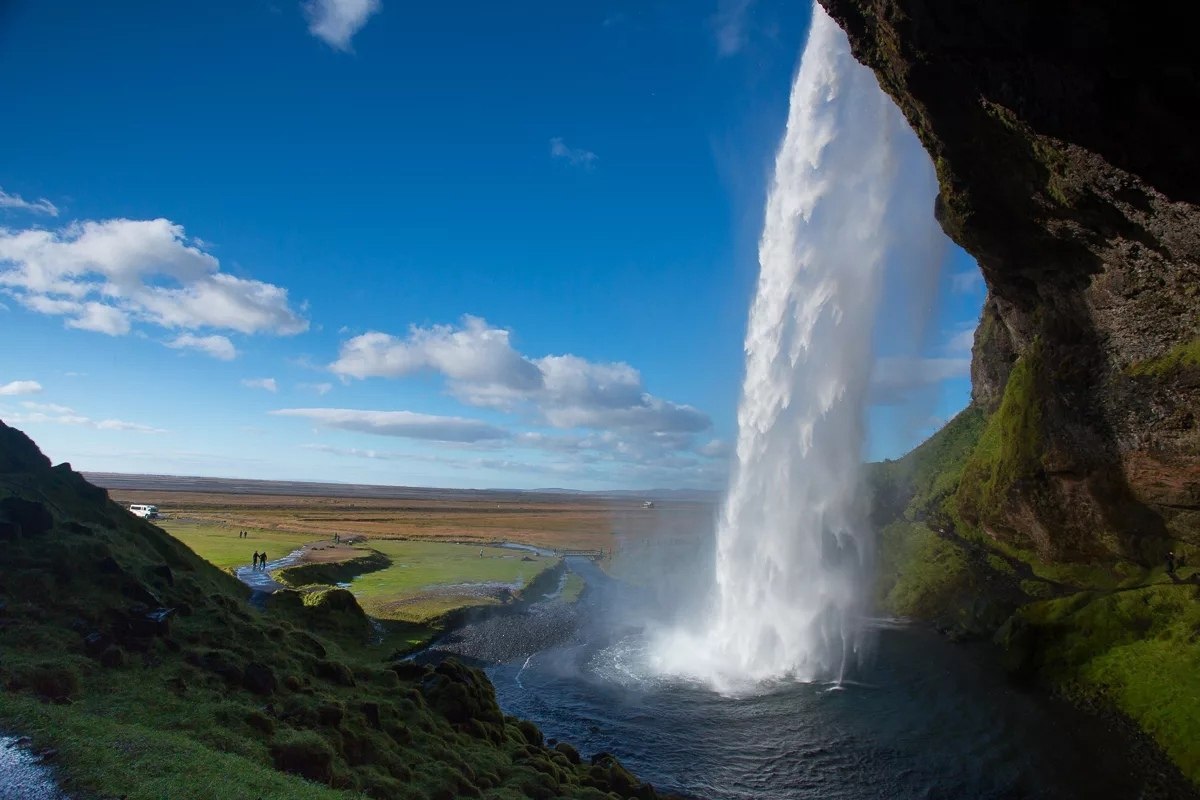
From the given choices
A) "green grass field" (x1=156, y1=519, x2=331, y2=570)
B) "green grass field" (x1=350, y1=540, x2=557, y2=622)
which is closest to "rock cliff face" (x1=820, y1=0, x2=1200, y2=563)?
"green grass field" (x1=350, y1=540, x2=557, y2=622)

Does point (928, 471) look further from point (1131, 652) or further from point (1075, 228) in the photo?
point (1075, 228)

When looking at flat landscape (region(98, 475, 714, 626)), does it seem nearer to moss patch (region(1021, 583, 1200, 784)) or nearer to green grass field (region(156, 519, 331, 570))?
green grass field (region(156, 519, 331, 570))

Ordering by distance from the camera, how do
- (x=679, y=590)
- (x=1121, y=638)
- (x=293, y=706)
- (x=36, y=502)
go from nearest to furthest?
(x=293, y=706) → (x=36, y=502) → (x=1121, y=638) → (x=679, y=590)

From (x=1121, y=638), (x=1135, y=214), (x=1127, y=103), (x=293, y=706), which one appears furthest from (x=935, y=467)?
(x=293, y=706)

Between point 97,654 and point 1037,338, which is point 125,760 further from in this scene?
point 1037,338

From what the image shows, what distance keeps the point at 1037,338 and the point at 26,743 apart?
141ft

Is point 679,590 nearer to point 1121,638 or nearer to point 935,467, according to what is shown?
point 935,467

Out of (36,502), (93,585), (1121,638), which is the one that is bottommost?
(1121,638)

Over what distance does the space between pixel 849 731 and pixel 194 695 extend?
23329 mm

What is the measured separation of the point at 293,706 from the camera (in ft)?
58.9

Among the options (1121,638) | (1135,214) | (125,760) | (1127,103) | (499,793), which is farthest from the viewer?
(1121,638)

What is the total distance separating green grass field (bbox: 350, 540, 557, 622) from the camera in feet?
145

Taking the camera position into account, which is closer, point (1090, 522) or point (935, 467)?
point (1090, 522)

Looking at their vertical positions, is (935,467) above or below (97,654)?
above
